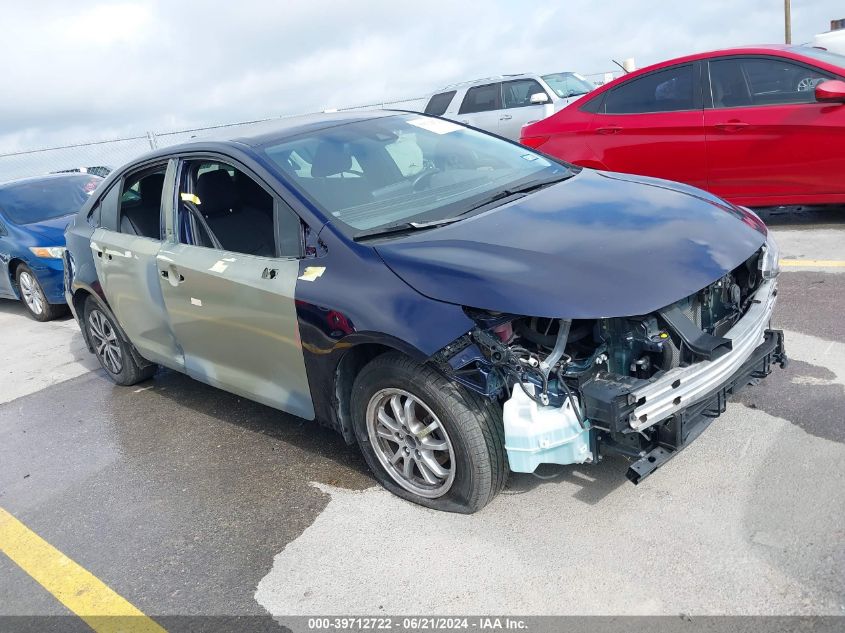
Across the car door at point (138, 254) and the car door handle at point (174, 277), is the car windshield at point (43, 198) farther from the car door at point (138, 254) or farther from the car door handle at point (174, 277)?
the car door handle at point (174, 277)

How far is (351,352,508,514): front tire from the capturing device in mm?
3021

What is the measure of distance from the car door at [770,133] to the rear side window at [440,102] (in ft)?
23.7

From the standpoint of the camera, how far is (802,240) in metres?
6.53

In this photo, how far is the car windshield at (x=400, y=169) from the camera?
11.9 feet

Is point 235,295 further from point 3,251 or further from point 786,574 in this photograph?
point 3,251

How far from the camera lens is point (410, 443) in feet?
10.9

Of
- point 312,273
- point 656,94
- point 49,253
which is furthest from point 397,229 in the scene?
point 49,253

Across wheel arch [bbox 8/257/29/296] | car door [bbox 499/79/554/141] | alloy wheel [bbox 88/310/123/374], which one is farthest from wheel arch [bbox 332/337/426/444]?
car door [bbox 499/79/554/141]

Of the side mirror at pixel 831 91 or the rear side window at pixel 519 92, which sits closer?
the side mirror at pixel 831 91

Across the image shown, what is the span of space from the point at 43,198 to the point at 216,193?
19.4 ft

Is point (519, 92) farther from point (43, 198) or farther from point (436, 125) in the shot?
point (436, 125)

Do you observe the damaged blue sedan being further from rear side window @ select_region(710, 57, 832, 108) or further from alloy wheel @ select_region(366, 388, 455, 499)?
rear side window @ select_region(710, 57, 832, 108)

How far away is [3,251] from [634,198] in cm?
759

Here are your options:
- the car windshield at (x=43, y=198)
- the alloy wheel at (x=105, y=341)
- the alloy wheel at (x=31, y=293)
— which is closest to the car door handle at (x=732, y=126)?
the alloy wheel at (x=105, y=341)
